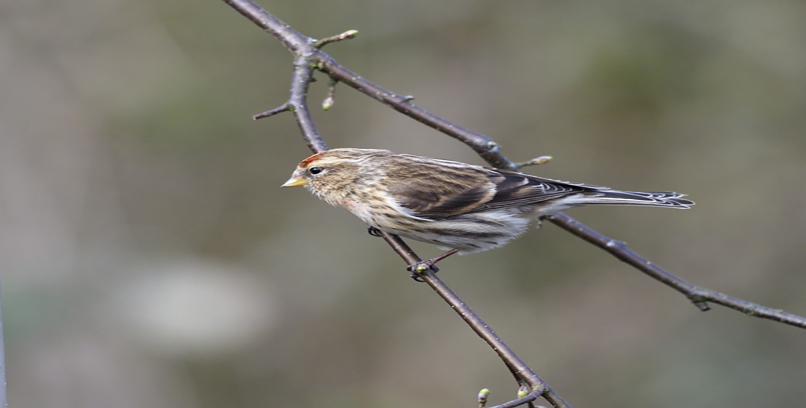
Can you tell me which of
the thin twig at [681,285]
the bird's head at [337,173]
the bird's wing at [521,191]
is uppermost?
the bird's head at [337,173]

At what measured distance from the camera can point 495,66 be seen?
903cm

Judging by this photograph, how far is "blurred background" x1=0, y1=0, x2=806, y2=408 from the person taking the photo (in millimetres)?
7324

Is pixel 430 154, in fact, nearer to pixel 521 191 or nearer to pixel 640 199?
pixel 521 191

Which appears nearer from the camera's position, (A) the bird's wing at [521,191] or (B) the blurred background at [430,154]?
(A) the bird's wing at [521,191]

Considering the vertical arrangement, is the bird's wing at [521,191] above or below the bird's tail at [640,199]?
above

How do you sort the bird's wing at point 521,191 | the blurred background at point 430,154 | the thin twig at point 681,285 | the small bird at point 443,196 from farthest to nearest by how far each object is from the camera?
the blurred background at point 430,154 < the bird's wing at point 521,191 < the small bird at point 443,196 < the thin twig at point 681,285

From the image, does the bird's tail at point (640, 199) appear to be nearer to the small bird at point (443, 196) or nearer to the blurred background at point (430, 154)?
the small bird at point (443, 196)

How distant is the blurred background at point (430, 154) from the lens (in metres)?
7.32

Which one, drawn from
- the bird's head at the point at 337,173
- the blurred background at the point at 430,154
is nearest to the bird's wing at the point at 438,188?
the bird's head at the point at 337,173

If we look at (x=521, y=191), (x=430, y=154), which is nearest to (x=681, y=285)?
(x=521, y=191)

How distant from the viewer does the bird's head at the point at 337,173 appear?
4.61 meters

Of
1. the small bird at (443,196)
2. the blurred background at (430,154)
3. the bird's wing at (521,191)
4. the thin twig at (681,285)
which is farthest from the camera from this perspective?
the blurred background at (430,154)

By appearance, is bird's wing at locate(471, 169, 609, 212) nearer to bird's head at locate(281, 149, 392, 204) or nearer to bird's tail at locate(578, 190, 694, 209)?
bird's tail at locate(578, 190, 694, 209)

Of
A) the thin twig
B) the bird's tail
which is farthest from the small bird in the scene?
the thin twig
